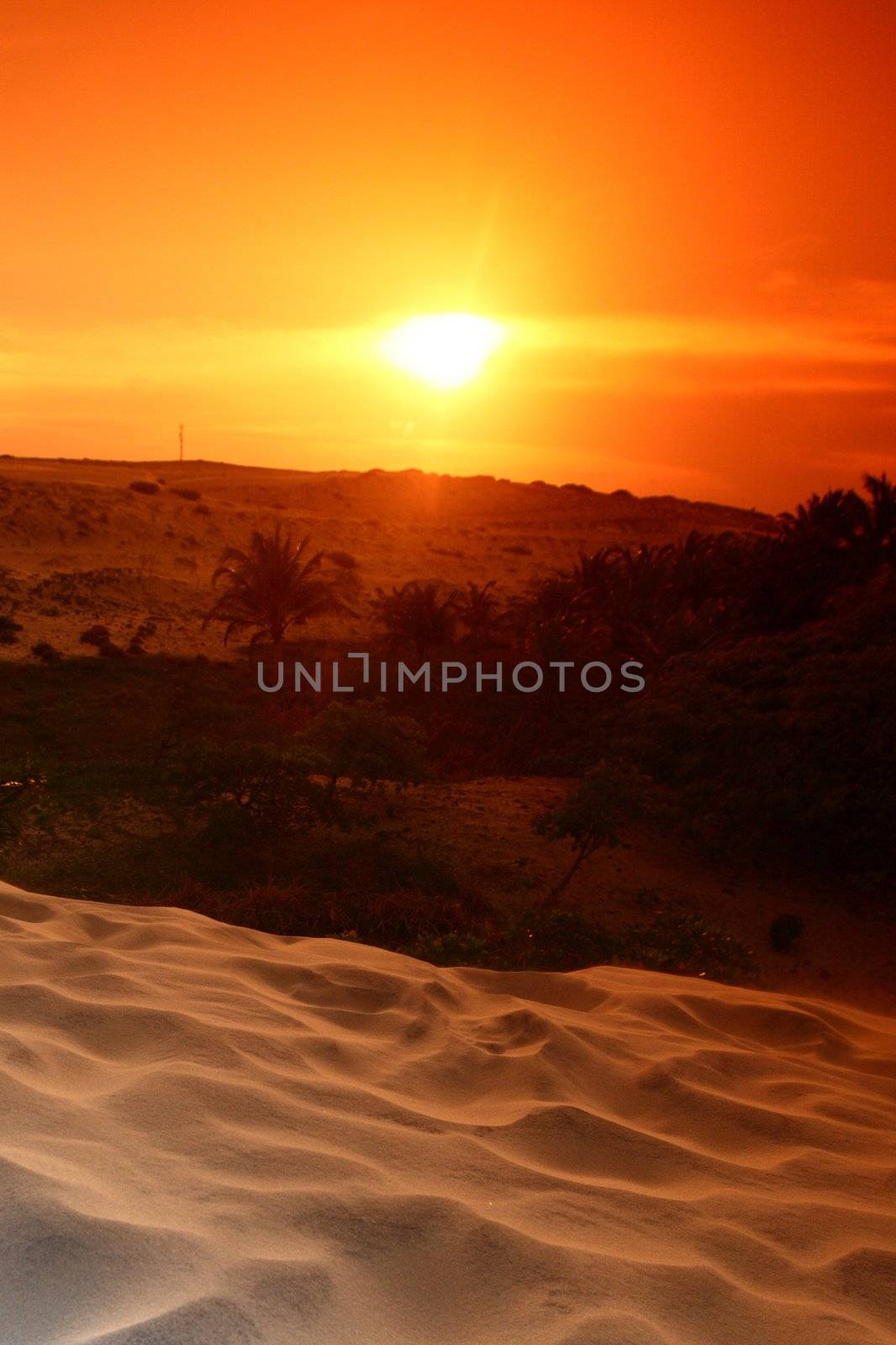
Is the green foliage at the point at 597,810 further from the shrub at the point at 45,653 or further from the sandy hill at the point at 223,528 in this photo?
the sandy hill at the point at 223,528

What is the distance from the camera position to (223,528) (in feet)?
134

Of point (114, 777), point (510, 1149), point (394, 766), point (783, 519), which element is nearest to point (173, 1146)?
point (510, 1149)

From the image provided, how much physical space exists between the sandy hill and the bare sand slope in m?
18.1

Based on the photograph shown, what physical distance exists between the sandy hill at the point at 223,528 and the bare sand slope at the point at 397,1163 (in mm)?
18100

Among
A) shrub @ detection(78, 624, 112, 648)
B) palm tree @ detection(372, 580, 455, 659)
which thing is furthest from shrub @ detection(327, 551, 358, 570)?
palm tree @ detection(372, 580, 455, 659)

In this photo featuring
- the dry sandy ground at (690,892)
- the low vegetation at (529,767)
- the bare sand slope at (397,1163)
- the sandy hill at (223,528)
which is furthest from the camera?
the sandy hill at (223,528)

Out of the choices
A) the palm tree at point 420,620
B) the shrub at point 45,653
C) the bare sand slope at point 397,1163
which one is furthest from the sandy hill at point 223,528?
the bare sand slope at point 397,1163

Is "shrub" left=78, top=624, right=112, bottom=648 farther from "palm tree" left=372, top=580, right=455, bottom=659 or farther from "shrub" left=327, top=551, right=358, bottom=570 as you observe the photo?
"shrub" left=327, top=551, right=358, bottom=570

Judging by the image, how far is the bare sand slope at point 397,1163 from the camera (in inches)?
84.7

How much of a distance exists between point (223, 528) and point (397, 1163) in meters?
39.3

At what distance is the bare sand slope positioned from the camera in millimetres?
2152

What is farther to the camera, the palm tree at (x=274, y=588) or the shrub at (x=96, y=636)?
the shrub at (x=96, y=636)

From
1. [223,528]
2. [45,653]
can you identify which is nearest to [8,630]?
[45,653]

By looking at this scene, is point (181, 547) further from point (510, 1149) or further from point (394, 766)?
point (510, 1149)
